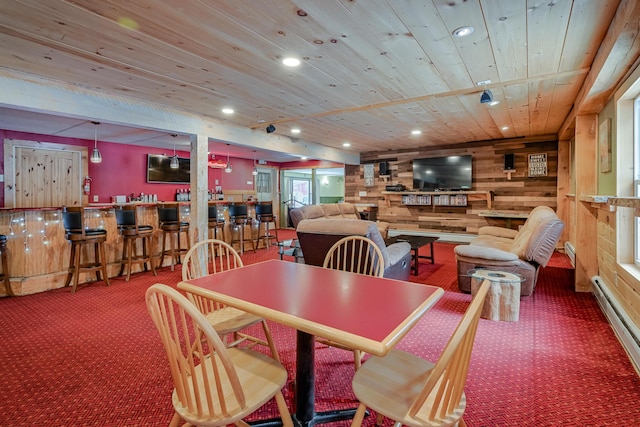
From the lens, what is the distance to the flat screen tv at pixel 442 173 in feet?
23.4

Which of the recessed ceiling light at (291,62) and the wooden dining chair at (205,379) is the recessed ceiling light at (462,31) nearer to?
the recessed ceiling light at (291,62)

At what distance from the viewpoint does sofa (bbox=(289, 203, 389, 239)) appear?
20.0 feet

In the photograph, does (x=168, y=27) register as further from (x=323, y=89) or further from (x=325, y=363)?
(x=325, y=363)

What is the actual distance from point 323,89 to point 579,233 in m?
3.46

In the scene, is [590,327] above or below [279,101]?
below

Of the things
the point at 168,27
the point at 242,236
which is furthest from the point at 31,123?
the point at 168,27

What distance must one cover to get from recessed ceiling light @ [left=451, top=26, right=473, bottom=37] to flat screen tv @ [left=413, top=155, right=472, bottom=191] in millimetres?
5321

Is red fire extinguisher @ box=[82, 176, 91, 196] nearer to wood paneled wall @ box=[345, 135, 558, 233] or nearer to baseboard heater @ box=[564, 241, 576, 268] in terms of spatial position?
wood paneled wall @ box=[345, 135, 558, 233]

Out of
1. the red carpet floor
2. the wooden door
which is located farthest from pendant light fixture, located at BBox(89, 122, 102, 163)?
the red carpet floor

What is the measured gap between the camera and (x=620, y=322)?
101 inches

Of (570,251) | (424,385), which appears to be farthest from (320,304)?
(570,251)

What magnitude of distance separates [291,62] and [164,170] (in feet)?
20.0

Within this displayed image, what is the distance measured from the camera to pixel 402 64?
2789mm

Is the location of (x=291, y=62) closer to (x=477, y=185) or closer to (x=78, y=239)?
(x=78, y=239)
